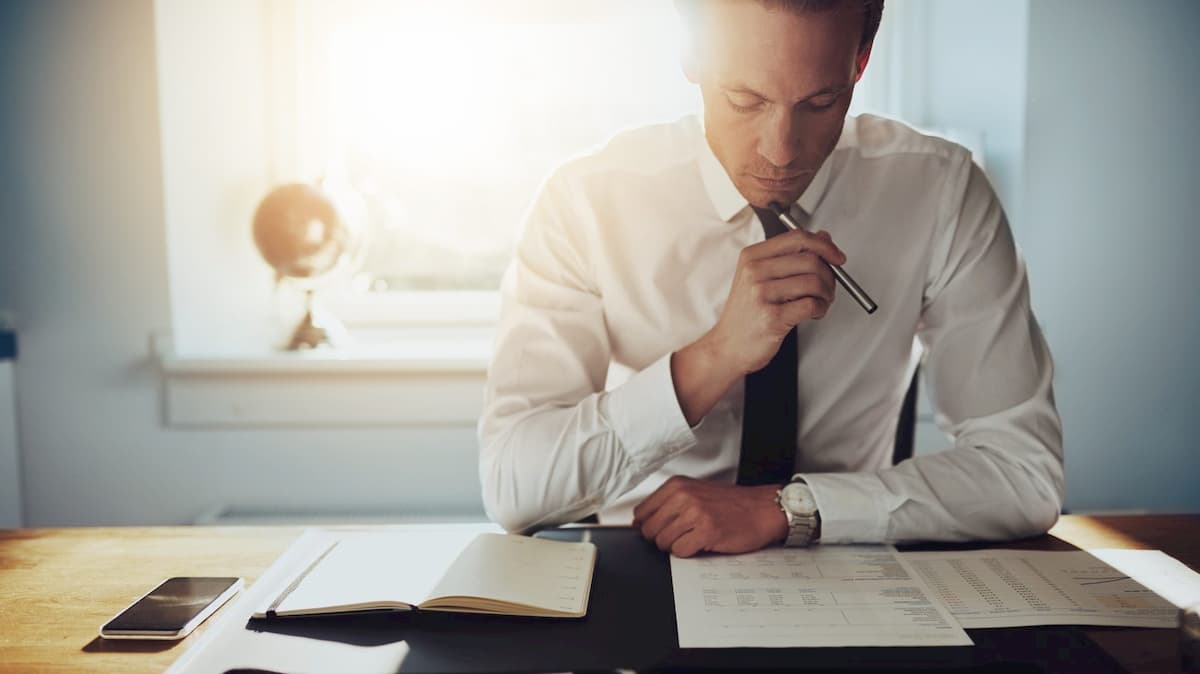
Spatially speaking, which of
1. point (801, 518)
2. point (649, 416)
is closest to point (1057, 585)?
point (801, 518)

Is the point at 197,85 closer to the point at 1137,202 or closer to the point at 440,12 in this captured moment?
the point at 440,12

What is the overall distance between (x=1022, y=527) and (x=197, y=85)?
82.7 inches

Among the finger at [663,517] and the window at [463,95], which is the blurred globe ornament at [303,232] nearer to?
the window at [463,95]

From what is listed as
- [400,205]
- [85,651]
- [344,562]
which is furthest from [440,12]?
[85,651]

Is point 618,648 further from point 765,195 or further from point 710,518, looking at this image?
point 765,195

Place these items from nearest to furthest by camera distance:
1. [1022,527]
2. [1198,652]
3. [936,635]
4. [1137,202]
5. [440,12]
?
[1198,652] → [936,635] → [1022,527] → [1137,202] → [440,12]

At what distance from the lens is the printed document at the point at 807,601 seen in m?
0.76

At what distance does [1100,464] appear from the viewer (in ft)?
7.47

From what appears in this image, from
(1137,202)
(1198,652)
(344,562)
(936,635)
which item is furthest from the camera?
(1137,202)

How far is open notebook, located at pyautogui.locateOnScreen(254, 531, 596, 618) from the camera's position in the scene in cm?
82

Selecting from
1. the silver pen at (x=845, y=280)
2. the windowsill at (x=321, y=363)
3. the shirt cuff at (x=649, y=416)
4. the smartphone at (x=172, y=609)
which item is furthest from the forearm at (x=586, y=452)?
the windowsill at (x=321, y=363)

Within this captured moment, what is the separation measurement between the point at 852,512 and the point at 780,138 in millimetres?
454

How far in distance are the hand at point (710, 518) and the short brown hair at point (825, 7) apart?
567 mm

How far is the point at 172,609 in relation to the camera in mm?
847
